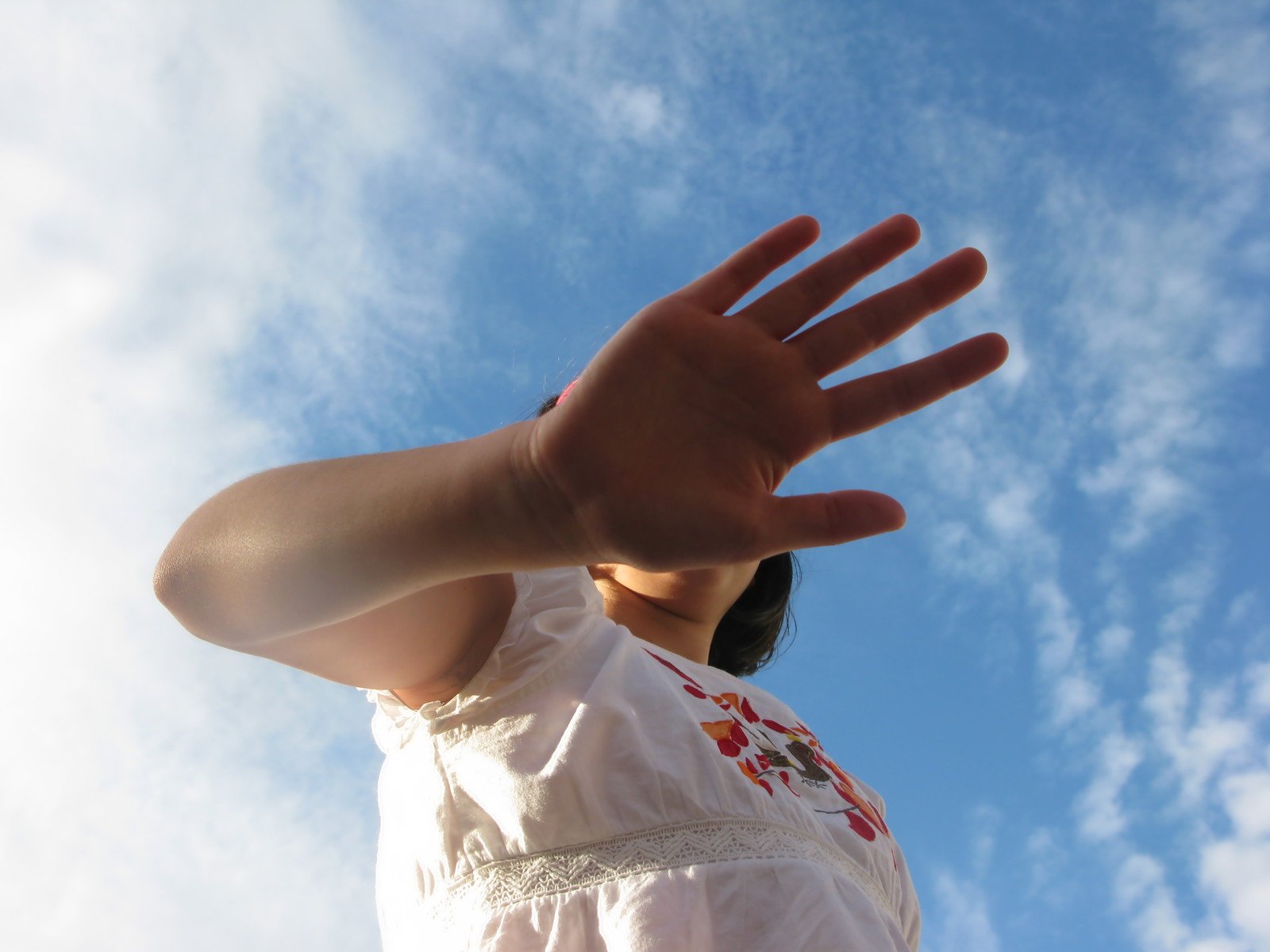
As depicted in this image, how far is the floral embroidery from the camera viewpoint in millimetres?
1405

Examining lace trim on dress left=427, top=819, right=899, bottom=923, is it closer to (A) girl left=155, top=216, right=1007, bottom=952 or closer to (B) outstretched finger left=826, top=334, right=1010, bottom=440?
(A) girl left=155, top=216, right=1007, bottom=952

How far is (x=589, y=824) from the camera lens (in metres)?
1.18

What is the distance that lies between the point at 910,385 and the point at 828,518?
20 cm

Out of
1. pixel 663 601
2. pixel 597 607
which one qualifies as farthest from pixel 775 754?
pixel 663 601

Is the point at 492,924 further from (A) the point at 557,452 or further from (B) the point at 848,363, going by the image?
(B) the point at 848,363

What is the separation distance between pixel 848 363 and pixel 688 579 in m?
1.03

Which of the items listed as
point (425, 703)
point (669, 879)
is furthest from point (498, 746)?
point (669, 879)

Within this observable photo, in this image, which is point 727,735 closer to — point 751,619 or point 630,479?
point 630,479

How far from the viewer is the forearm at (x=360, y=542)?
0.99 m

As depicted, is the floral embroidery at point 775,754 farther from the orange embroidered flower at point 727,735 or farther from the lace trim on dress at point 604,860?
the lace trim on dress at point 604,860

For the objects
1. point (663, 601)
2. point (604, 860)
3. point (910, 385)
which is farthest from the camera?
point (663, 601)

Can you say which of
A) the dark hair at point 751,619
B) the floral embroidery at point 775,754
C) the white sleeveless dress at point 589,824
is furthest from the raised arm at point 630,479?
the dark hair at point 751,619

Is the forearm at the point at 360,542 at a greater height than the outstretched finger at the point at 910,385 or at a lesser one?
lesser

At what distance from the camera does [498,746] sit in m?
1.23
